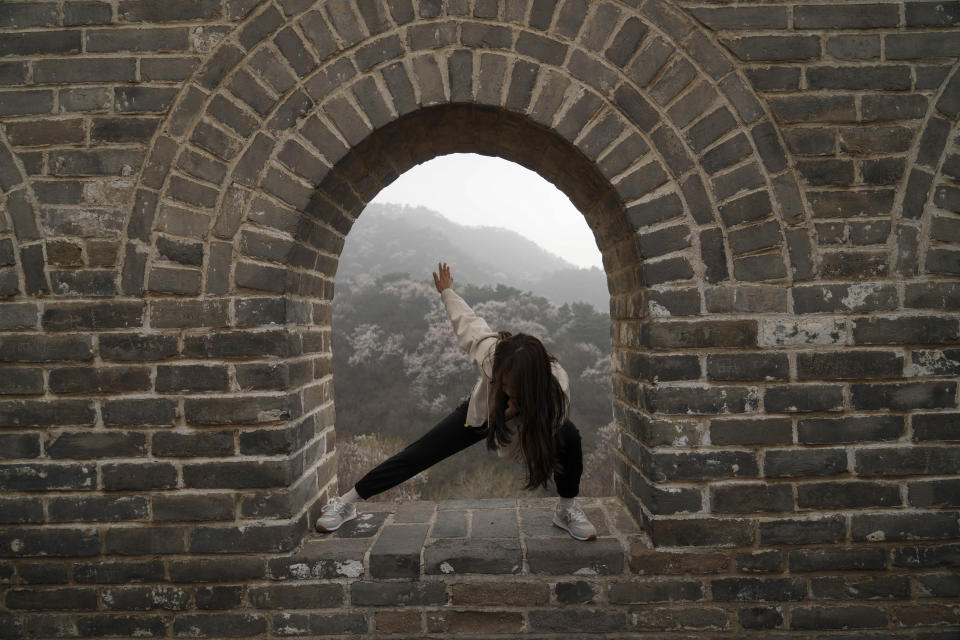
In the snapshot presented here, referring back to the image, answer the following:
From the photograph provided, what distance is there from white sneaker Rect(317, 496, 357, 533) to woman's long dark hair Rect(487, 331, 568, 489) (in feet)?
3.17

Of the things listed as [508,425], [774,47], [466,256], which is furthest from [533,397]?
[466,256]

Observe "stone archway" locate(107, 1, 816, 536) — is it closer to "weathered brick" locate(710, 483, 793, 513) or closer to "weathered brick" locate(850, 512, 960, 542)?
"weathered brick" locate(710, 483, 793, 513)

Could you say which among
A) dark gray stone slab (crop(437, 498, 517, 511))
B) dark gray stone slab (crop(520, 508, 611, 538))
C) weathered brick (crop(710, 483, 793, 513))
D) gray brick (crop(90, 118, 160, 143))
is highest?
gray brick (crop(90, 118, 160, 143))

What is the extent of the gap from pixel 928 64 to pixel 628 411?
2.02 metres

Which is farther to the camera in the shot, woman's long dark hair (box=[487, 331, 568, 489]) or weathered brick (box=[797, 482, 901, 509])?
woman's long dark hair (box=[487, 331, 568, 489])

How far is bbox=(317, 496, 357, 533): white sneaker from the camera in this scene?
2.52 meters

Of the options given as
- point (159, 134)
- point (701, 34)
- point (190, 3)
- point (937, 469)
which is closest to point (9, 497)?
point (159, 134)

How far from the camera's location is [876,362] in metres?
2.22

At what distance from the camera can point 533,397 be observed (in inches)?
91.7

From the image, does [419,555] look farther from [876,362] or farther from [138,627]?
[876,362]

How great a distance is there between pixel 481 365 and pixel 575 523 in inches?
34.3

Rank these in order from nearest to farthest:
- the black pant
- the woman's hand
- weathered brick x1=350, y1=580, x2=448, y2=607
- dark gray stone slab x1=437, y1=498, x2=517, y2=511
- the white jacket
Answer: weathered brick x1=350, y1=580, x2=448, y2=607 → the white jacket → the black pant → the woman's hand → dark gray stone slab x1=437, y1=498, x2=517, y2=511

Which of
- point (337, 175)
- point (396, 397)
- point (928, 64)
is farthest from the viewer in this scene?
point (396, 397)

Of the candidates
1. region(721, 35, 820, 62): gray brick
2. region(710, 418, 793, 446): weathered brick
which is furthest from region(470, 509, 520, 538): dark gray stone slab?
region(721, 35, 820, 62): gray brick
